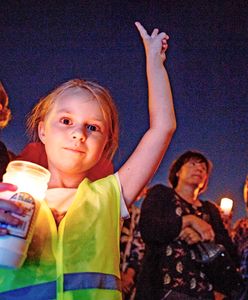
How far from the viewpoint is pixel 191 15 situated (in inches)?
88.7

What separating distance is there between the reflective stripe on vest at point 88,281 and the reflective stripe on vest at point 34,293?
0.08 feet

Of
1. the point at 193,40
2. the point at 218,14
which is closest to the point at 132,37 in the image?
the point at 193,40

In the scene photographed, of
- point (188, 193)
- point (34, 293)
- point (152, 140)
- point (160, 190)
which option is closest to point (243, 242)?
point (188, 193)

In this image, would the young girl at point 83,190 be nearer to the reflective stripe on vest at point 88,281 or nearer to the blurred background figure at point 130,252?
the reflective stripe on vest at point 88,281

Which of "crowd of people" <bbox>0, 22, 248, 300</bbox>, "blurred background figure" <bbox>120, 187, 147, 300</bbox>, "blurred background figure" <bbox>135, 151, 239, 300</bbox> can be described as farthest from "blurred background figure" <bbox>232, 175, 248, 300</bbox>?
"crowd of people" <bbox>0, 22, 248, 300</bbox>

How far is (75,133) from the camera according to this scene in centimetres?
93

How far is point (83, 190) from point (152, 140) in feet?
0.51

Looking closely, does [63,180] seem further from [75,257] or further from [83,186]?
[75,257]

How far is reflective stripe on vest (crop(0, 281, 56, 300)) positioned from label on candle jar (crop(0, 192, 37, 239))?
10 centimetres

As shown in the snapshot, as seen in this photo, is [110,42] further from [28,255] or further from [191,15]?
[28,255]

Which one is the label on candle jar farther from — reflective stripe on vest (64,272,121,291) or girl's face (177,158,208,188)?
girl's face (177,158,208,188)

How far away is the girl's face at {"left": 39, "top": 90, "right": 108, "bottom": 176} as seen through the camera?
3.08ft

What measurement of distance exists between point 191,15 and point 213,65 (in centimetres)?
24

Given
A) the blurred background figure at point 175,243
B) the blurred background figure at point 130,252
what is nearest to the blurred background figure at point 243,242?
the blurred background figure at point 175,243
